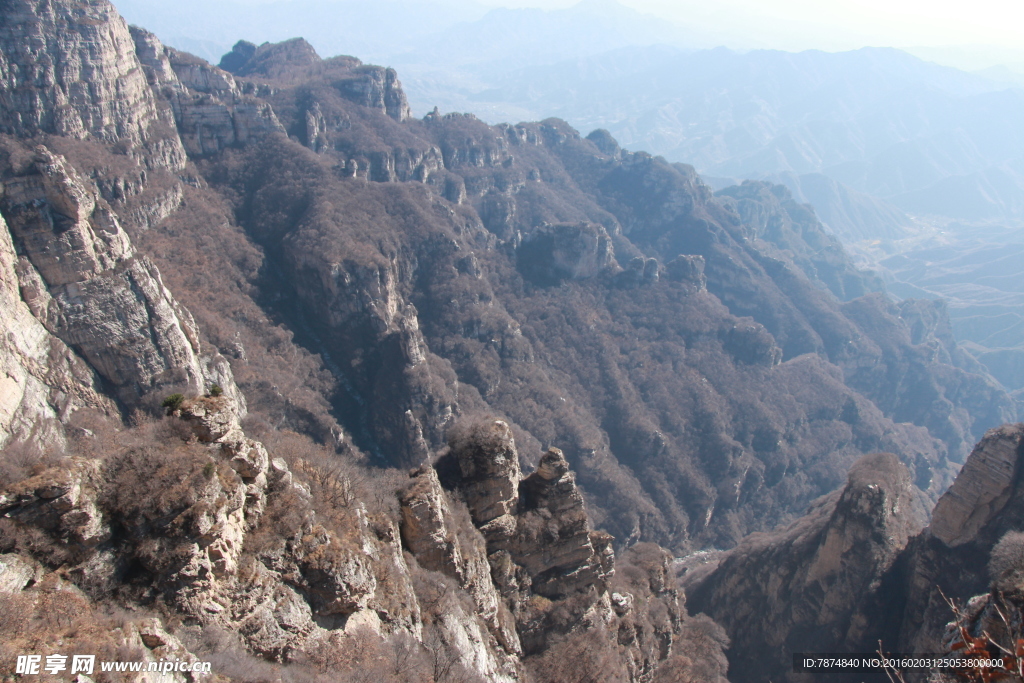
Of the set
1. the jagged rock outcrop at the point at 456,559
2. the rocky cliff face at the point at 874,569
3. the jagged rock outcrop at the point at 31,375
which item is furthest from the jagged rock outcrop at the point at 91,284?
the rocky cliff face at the point at 874,569

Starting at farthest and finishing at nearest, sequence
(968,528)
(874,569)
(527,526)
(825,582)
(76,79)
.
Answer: (76,79) → (825,582) → (874,569) → (968,528) → (527,526)

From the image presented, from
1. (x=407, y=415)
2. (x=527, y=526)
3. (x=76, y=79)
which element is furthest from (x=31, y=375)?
(x=76, y=79)

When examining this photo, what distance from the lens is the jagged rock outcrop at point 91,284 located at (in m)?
39.0

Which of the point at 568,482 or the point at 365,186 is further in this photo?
the point at 365,186

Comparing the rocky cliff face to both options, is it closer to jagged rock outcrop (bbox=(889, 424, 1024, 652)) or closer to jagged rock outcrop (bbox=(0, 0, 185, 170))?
jagged rock outcrop (bbox=(889, 424, 1024, 652))

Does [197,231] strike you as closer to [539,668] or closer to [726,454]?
[539,668]

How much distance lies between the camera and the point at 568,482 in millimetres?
30875

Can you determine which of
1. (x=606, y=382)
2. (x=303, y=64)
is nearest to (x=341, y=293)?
(x=606, y=382)

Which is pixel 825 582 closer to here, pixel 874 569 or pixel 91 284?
pixel 874 569

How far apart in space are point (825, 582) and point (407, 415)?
149 ft

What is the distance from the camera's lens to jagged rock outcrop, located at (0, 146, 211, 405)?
1534 inches

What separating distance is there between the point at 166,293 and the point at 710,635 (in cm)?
5288

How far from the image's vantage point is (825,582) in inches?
1784

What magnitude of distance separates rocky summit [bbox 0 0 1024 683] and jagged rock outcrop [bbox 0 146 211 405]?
25 centimetres
